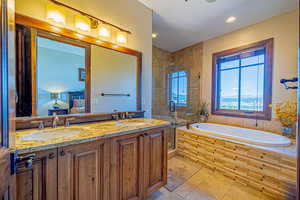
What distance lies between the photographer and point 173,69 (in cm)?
407

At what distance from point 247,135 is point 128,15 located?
10.1 feet

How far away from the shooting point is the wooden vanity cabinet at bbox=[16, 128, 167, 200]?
82cm

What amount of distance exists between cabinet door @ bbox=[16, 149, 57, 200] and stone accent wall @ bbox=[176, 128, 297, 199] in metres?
2.13

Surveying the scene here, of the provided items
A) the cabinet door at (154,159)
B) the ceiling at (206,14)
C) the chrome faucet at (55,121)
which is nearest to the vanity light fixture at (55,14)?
the chrome faucet at (55,121)

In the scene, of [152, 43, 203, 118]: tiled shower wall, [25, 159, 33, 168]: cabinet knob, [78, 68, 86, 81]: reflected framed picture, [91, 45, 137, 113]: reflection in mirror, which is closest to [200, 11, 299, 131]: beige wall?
[152, 43, 203, 118]: tiled shower wall

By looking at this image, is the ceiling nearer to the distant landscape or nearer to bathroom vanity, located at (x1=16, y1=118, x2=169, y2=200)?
the distant landscape

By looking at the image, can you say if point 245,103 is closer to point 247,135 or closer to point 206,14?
point 247,135

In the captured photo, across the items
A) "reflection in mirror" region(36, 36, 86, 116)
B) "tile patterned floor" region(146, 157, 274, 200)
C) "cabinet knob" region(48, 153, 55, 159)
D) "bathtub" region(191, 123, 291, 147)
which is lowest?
"tile patterned floor" region(146, 157, 274, 200)

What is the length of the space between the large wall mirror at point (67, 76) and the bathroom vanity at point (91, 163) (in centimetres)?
31

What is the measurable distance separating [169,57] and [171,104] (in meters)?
1.54

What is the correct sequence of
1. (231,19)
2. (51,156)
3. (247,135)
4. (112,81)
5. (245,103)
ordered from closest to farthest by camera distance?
1. (51,156)
2. (112,81)
3. (231,19)
4. (247,135)
5. (245,103)

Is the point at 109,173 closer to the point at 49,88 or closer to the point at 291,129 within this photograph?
the point at 49,88

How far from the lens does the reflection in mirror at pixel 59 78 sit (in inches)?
50.9

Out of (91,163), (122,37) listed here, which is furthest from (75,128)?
(122,37)
